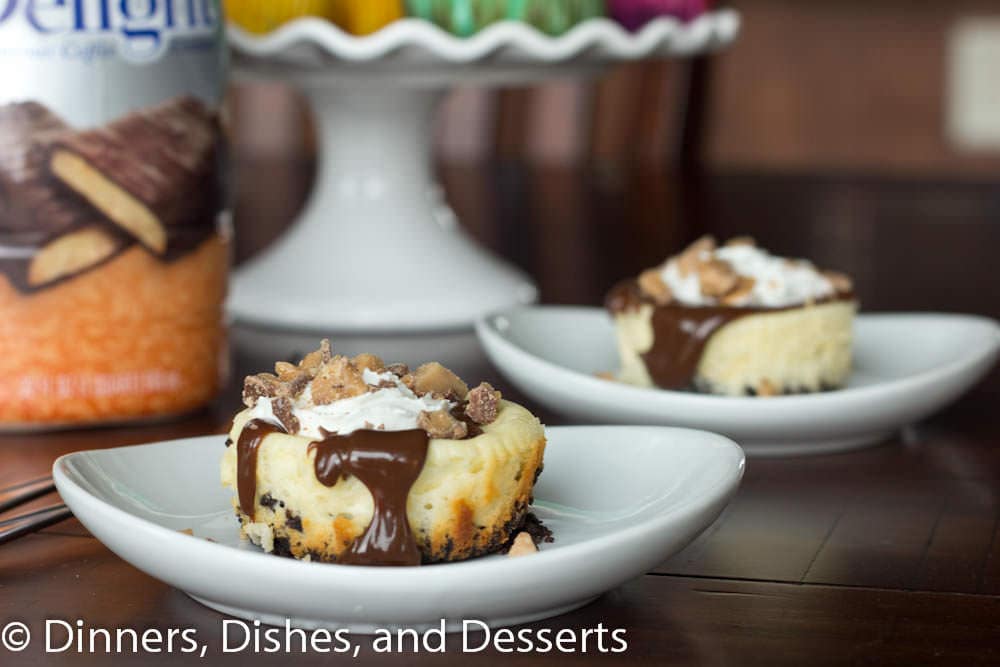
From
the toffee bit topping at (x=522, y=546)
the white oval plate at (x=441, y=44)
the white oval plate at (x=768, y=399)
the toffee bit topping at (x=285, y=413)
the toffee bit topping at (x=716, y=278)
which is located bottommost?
the white oval plate at (x=768, y=399)

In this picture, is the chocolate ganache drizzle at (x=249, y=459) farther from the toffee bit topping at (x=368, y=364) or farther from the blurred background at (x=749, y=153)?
the blurred background at (x=749, y=153)

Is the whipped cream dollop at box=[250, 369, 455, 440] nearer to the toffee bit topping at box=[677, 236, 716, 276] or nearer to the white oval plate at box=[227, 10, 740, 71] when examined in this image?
the toffee bit topping at box=[677, 236, 716, 276]

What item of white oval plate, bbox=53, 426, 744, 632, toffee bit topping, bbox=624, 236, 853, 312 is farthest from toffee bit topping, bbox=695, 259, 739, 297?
white oval plate, bbox=53, 426, 744, 632

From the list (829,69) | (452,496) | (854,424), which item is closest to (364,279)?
(854,424)

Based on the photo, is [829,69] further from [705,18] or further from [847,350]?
[847,350]

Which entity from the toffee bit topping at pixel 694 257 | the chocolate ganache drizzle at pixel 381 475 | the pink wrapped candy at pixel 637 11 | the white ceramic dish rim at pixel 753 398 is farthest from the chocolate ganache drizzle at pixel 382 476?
the pink wrapped candy at pixel 637 11

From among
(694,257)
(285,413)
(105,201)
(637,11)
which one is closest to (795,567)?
(285,413)

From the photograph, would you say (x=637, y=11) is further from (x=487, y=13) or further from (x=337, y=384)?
(x=337, y=384)
